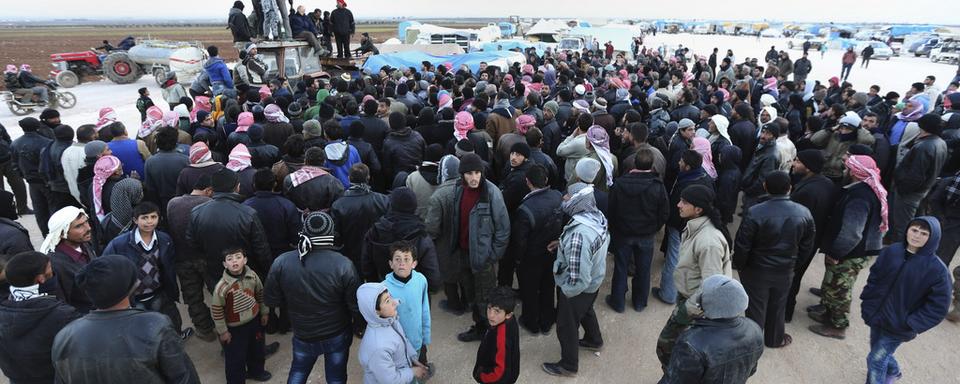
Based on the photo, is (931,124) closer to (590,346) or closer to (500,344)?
(590,346)

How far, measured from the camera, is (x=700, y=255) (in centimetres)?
337

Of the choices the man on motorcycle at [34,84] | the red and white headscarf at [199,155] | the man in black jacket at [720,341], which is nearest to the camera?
the man in black jacket at [720,341]

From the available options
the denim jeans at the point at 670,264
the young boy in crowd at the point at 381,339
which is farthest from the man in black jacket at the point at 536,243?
the young boy in crowd at the point at 381,339

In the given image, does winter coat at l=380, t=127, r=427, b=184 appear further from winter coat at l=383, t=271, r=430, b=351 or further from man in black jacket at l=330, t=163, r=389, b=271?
winter coat at l=383, t=271, r=430, b=351

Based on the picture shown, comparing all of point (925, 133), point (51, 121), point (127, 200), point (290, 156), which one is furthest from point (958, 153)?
point (51, 121)

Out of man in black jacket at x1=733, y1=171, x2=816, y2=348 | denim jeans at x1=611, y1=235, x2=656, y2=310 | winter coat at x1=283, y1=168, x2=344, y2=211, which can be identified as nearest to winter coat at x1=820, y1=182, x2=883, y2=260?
man in black jacket at x1=733, y1=171, x2=816, y2=348

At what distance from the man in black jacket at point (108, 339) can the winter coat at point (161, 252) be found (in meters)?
1.23

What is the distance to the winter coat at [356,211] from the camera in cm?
390

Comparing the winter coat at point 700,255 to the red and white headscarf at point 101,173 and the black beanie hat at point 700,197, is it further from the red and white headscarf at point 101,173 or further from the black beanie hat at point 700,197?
the red and white headscarf at point 101,173

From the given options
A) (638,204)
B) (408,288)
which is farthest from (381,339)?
(638,204)

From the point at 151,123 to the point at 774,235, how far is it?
6.76 meters

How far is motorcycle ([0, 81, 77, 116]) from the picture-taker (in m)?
13.3

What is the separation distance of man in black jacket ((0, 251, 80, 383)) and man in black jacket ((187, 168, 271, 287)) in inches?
39.1

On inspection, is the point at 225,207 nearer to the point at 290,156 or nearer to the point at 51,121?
the point at 290,156
